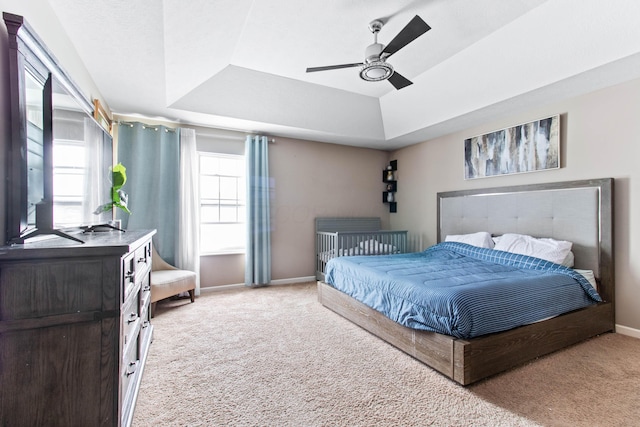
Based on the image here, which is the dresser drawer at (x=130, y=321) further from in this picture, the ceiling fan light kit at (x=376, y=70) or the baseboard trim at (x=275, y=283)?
the baseboard trim at (x=275, y=283)

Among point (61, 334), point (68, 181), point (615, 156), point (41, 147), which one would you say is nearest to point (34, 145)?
point (41, 147)

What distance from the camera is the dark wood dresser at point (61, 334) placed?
106 cm

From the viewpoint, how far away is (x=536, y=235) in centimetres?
320

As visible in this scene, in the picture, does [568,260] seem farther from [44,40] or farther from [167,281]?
[44,40]

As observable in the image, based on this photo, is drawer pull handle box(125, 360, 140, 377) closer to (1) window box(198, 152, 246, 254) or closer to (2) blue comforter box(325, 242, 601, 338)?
(2) blue comforter box(325, 242, 601, 338)

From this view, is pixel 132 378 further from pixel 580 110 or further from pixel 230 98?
pixel 580 110

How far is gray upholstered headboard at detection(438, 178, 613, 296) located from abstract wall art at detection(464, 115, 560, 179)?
9.6 inches

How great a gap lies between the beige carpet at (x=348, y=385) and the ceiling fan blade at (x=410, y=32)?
7.67 ft

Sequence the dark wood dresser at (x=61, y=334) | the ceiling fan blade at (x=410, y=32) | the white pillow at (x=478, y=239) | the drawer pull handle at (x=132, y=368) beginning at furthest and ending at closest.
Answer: the white pillow at (x=478, y=239)
the ceiling fan blade at (x=410, y=32)
the drawer pull handle at (x=132, y=368)
the dark wood dresser at (x=61, y=334)

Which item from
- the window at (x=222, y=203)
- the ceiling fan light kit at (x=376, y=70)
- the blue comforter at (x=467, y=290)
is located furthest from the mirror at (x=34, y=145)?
the window at (x=222, y=203)

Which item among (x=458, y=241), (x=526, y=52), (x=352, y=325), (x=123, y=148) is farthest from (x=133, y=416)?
(x=526, y=52)

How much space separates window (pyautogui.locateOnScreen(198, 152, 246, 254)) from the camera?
13.8 ft

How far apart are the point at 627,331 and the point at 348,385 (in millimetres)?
2759

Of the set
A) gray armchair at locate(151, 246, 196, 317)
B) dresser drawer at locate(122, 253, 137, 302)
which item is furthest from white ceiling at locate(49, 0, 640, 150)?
gray armchair at locate(151, 246, 196, 317)
